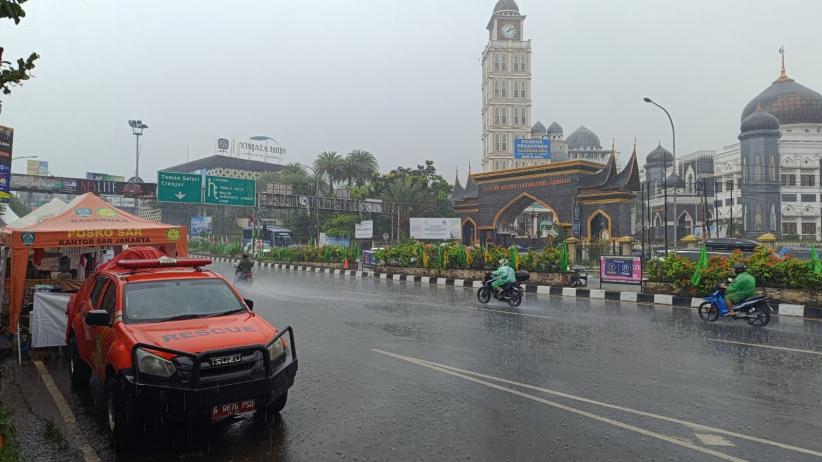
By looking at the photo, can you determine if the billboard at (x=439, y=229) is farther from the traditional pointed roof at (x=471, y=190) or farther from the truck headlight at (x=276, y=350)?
the truck headlight at (x=276, y=350)

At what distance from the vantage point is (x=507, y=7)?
3772 inches

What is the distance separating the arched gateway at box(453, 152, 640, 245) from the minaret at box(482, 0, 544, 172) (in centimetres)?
4604

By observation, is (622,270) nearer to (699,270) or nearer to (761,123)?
(699,270)

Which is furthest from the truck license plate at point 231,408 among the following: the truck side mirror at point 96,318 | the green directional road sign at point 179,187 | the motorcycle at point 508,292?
the green directional road sign at point 179,187

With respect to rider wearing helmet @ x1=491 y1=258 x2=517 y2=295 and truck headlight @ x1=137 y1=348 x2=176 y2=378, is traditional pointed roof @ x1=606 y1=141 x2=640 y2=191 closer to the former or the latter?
rider wearing helmet @ x1=491 y1=258 x2=517 y2=295

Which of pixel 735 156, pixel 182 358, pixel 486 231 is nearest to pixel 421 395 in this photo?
pixel 182 358

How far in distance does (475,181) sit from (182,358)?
146 feet

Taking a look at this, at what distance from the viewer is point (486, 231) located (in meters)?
48.0

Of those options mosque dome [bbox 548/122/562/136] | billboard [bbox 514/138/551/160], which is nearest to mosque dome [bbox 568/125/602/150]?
mosque dome [bbox 548/122/562/136]

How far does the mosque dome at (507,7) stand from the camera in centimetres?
9512

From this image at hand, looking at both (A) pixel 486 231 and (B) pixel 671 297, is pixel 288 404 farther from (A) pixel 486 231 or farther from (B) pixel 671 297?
(A) pixel 486 231

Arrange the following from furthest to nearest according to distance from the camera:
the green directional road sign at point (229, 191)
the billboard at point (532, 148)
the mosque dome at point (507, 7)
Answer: the mosque dome at point (507, 7), the billboard at point (532, 148), the green directional road sign at point (229, 191)

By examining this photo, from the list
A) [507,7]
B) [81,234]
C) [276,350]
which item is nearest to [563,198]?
[81,234]

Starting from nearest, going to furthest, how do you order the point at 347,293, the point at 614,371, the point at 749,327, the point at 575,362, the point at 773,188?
the point at 614,371 → the point at 575,362 → the point at 749,327 → the point at 347,293 → the point at 773,188
